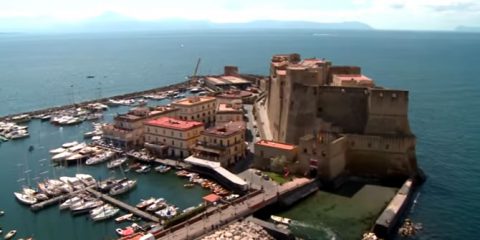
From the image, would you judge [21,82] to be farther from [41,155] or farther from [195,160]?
[195,160]

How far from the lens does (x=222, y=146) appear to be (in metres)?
52.5

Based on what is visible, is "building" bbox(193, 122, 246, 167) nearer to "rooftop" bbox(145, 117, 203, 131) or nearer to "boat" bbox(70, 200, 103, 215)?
"rooftop" bbox(145, 117, 203, 131)

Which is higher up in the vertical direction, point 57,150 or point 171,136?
point 171,136

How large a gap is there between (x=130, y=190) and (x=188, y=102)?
23.0m

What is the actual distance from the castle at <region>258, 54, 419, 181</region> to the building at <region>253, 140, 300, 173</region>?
1.54ft

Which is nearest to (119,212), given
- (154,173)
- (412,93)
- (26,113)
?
(154,173)

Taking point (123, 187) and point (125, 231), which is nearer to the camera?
point (125, 231)

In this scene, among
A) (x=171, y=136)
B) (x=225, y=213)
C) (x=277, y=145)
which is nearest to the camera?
(x=225, y=213)

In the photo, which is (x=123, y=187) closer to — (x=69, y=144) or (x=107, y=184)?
(x=107, y=184)

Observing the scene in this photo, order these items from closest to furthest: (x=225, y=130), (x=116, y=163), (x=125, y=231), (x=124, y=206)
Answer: (x=125, y=231) < (x=124, y=206) < (x=225, y=130) < (x=116, y=163)

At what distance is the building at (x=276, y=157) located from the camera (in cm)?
4734

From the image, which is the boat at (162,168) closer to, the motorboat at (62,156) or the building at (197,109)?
the motorboat at (62,156)

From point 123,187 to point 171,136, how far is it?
11109mm

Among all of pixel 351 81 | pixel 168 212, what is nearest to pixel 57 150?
pixel 168 212
